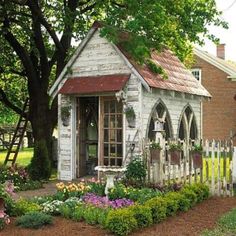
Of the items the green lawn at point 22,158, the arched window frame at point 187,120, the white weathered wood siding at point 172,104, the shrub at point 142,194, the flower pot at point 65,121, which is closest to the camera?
the shrub at point 142,194

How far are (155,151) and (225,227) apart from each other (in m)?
4.06

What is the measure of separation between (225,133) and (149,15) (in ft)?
63.7

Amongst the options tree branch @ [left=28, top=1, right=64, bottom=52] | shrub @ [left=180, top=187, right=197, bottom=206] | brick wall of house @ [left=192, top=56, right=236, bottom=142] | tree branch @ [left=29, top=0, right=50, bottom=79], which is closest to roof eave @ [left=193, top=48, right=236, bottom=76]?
Result: brick wall of house @ [left=192, top=56, right=236, bottom=142]

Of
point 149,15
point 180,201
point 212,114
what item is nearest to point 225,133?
point 212,114

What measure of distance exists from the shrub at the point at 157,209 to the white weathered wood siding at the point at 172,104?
5.11m

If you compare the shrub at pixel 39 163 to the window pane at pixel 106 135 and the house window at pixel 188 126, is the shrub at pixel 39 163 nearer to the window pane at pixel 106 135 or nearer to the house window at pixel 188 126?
the window pane at pixel 106 135

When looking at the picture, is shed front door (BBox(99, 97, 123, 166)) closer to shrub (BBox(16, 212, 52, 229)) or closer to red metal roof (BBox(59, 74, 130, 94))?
red metal roof (BBox(59, 74, 130, 94))

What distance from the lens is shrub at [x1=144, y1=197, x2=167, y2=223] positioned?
9750 mm

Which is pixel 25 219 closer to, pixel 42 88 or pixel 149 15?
pixel 149 15

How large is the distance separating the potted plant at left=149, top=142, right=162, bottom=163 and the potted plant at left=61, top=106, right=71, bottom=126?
14.0 ft

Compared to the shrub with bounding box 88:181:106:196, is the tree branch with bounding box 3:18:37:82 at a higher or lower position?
higher

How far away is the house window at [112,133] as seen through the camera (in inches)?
614

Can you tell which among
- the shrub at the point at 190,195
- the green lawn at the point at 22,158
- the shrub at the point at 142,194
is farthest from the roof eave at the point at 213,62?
the shrub at the point at 142,194

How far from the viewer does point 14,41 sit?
19.5m
